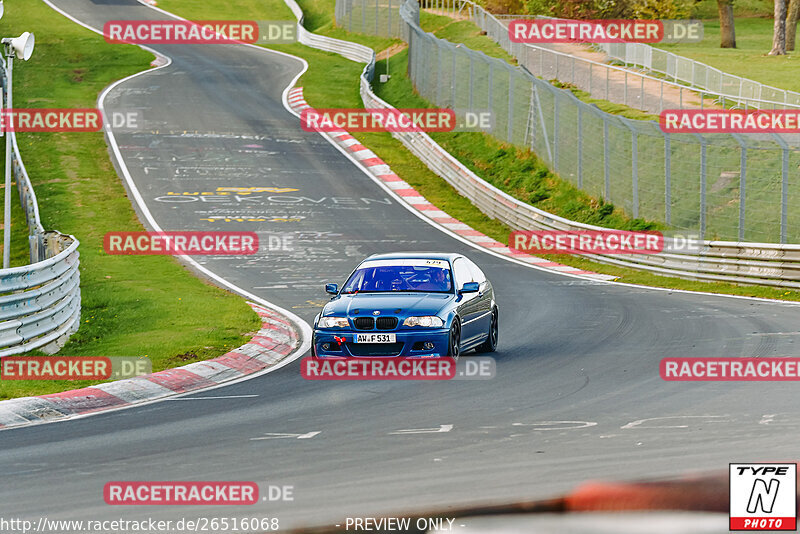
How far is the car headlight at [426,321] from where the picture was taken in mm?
14398

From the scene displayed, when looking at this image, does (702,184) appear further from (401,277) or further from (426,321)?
(426,321)

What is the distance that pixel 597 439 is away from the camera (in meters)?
9.93

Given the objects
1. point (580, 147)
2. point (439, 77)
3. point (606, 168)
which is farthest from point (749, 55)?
point (606, 168)

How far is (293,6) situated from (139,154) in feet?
147

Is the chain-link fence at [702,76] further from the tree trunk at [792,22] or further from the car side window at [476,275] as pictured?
the car side window at [476,275]

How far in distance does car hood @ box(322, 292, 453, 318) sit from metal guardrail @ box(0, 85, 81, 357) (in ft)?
14.7

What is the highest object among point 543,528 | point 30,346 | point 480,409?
point 543,528

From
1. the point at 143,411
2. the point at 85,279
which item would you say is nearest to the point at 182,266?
the point at 85,279

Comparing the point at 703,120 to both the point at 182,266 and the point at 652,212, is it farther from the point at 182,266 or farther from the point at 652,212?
the point at 182,266

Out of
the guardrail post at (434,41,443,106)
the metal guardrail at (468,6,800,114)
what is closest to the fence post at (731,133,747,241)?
the metal guardrail at (468,6,800,114)

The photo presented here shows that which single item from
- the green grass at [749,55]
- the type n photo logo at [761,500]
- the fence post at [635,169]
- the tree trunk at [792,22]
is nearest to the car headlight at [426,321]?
the type n photo logo at [761,500]

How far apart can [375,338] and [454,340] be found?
103cm

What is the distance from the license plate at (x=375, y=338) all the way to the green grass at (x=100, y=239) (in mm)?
2403

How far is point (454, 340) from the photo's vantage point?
579 inches
